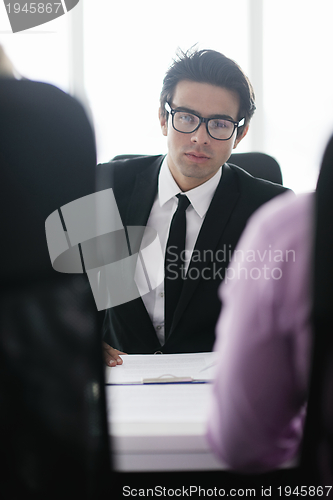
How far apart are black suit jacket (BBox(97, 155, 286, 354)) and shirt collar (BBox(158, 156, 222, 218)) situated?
2 centimetres

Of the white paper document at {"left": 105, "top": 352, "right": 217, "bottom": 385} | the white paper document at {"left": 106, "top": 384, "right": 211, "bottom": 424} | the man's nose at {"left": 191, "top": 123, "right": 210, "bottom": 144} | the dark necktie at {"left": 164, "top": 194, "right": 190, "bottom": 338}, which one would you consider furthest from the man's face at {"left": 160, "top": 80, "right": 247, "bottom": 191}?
the white paper document at {"left": 106, "top": 384, "right": 211, "bottom": 424}

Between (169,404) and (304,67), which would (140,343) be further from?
(304,67)

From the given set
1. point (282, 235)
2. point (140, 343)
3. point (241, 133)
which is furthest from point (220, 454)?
point (241, 133)

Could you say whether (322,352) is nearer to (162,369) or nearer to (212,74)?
(162,369)

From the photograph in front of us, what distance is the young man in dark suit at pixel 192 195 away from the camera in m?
1.01

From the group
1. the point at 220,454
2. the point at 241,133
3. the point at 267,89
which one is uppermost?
the point at 267,89

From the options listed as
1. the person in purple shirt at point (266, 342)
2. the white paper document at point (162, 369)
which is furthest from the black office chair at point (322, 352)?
the white paper document at point (162, 369)

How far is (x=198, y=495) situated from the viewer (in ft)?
1.70

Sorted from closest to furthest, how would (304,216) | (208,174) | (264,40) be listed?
1. (304,216)
2. (208,174)
3. (264,40)

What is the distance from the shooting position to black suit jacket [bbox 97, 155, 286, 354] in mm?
989

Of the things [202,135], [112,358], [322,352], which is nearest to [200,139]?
[202,135]

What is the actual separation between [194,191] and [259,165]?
233 millimetres

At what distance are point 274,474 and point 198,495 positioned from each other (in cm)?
12

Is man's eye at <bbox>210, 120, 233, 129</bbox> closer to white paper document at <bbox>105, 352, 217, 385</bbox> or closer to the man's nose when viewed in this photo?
the man's nose
